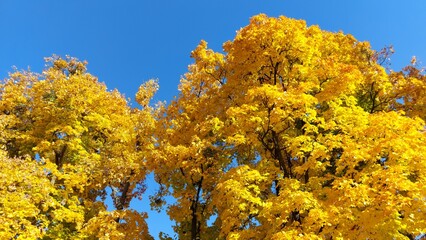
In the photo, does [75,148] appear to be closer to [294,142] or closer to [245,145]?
[245,145]

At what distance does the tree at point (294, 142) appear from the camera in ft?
43.1

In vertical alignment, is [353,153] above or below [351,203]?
above

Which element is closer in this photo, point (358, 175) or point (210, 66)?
point (358, 175)

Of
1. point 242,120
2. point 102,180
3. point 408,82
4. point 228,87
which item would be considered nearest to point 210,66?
point 228,87

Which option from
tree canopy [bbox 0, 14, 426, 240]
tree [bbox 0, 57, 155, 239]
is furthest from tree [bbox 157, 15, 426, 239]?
tree [bbox 0, 57, 155, 239]

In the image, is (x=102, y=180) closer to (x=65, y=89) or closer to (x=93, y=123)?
(x=93, y=123)

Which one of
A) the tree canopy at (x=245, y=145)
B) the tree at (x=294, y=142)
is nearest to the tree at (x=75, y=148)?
→ the tree canopy at (x=245, y=145)

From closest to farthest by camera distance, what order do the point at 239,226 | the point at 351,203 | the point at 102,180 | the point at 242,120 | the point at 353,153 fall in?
the point at 351,203
the point at 353,153
the point at 239,226
the point at 242,120
the point at 102,180

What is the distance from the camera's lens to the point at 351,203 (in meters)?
12.7

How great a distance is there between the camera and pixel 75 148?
25312mm

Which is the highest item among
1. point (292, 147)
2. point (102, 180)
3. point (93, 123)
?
point (93, 123)

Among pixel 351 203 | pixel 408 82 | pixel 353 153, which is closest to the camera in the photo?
pixel 351 203

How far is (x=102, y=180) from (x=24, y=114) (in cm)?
876

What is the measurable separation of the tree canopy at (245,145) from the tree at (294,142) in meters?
0.08
